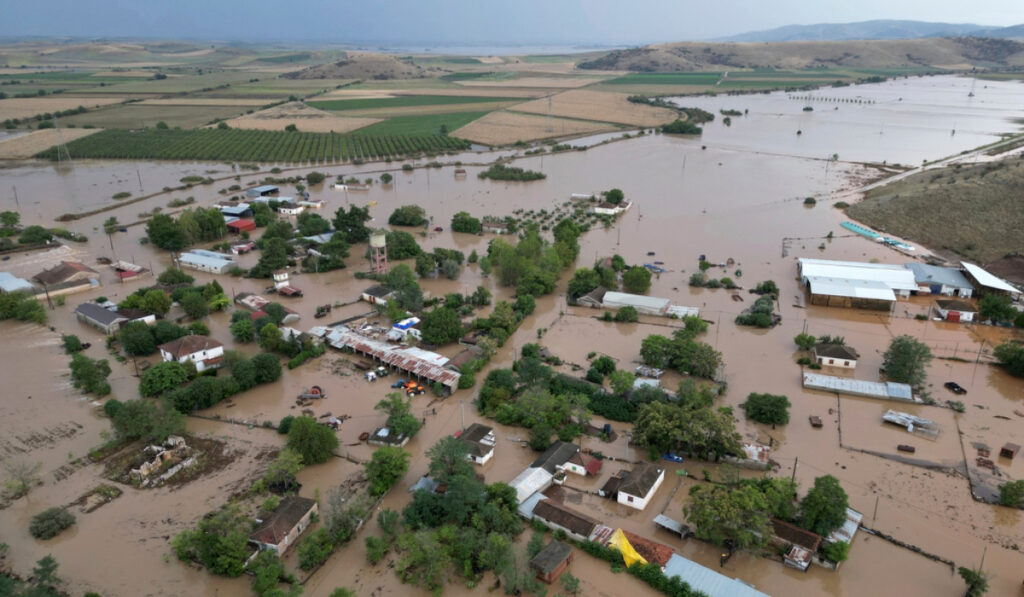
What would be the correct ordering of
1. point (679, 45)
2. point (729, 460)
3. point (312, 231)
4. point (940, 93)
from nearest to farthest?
1. point (729, 460)
2. point (312, 231)
3. point (940, 93)
4. point (679, 45)

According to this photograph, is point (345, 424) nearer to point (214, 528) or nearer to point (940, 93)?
point (214, 528)

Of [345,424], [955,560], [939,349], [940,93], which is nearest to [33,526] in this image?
[345,424]

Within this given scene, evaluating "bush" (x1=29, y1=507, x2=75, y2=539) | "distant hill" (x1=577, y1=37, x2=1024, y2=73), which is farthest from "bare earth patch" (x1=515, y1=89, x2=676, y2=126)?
"bush" (x1=29, y1=507, x2=75, y2=539)

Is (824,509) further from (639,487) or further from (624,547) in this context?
(624,547)

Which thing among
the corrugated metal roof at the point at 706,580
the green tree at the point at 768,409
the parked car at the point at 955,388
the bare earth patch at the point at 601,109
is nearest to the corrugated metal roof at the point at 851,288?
the parked car at the point at 955,388

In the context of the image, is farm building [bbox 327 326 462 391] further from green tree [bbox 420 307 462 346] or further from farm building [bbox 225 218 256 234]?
farm building [bbox 225 218 256 234]

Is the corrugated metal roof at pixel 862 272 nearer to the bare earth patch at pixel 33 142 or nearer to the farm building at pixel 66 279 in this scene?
the farm building at pixel 66 279

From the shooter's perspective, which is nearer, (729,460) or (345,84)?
(729,460)
